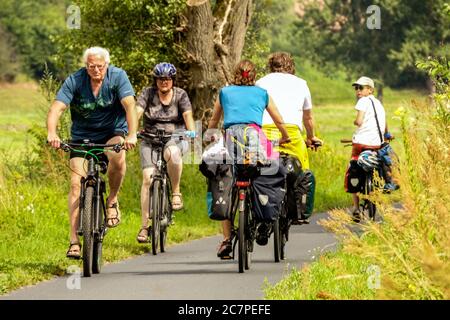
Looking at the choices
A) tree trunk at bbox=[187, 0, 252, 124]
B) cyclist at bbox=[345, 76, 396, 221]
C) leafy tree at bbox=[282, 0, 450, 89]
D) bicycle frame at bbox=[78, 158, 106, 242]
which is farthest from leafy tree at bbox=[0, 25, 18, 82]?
bicycle frame at bbox=[78, 158, 106, 242]

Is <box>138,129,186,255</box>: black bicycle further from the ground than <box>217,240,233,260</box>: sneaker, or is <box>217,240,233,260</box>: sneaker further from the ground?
<box>138,129,186,255</box>: black bicycle

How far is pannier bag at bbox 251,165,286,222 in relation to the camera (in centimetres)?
1246

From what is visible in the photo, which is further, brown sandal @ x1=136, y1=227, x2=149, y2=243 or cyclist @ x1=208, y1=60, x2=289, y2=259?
brown sandal @ x1=136, y1=227, x2=149, y2=243

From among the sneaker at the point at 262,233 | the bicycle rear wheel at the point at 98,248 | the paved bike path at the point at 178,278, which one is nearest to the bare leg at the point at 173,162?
the paved bike path at the point at 178,278

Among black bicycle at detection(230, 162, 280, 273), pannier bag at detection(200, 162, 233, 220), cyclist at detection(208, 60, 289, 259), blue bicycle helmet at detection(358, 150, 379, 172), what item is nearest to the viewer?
black bicycle at detection(230, 162, 280, 273)

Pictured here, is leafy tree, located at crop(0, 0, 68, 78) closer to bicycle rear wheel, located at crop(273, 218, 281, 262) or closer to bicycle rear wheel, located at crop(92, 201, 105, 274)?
bicycle rear wheel, located at crop(273, 218, 281, 262)

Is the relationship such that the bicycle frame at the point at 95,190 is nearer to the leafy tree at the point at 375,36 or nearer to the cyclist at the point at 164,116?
the cyclist at the point at 164,116

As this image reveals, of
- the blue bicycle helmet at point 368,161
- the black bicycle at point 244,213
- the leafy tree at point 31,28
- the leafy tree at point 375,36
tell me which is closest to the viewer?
the black bicycle at point 244,213

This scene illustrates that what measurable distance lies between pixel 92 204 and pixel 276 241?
82.8 inches

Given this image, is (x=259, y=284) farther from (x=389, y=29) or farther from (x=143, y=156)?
(x=389, y=29)

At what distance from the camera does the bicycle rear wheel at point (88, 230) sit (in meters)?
11.9

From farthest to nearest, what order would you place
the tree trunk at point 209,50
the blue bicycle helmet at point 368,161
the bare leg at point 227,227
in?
the tree trunk at point 209,50, the blue bicycle helmet at point 368,161, the bare leg at point 227,227

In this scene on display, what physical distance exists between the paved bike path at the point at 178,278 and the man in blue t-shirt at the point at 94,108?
72 cm
